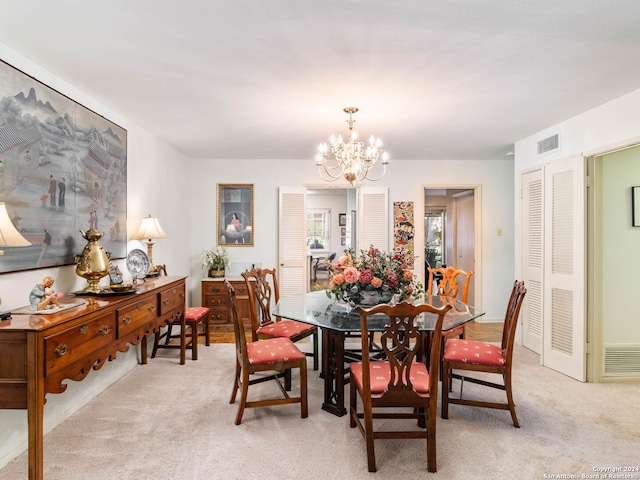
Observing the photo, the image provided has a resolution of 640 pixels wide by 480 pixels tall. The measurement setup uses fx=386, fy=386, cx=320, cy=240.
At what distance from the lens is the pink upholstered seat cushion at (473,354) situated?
2.65m

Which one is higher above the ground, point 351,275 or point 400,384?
point 351,275

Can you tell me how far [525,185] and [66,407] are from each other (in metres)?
4.87

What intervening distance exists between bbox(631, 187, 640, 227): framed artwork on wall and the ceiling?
94 centimetres

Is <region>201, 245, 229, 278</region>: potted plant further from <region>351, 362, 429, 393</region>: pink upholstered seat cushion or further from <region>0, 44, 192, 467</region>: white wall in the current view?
<region>351, 362, 429, 393</region>: pink upholstered seat cushion

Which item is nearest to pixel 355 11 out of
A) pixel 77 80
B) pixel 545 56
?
pixel 545 56

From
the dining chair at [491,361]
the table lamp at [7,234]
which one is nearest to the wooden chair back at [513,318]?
the dining chair at [491,361]

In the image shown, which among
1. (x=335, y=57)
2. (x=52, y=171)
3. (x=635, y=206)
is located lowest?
(x=635, y=206)

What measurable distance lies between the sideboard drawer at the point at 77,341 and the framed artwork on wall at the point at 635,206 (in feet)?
14.7

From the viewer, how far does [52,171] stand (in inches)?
102

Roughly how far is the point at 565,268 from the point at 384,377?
2.54 metres

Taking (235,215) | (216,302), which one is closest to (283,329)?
(216,302)

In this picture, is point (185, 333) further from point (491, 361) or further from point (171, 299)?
point (491, 361)

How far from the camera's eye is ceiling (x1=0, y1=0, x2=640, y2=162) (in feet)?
6.28

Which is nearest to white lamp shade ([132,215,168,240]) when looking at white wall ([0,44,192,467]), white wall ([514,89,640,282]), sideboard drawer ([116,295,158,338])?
white wall ([0,44,192,467])
